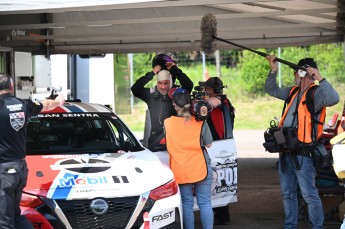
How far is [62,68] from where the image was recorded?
16312 mm

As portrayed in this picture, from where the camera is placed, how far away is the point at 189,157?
7.22 m

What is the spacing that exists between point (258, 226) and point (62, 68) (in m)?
8.74

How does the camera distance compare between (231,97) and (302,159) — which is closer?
(302,159)

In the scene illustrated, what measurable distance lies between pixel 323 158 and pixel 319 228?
28.6 inches

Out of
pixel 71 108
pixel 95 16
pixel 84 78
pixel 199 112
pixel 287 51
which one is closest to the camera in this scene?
pixel 199 112

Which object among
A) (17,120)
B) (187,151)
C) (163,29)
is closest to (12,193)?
(17,120)

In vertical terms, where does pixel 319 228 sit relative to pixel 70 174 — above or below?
below

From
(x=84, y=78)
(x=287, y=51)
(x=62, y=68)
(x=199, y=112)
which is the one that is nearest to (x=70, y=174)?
(x=199, y=112)

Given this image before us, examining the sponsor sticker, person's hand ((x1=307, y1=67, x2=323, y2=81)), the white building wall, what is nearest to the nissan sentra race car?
the sponsor sticker

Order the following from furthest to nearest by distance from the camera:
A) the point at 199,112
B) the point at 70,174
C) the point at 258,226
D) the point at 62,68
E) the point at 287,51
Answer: the point at 287,51 → the point at 62,68 → the point at 258,226 → the point at 199,112 → the point at 70,174

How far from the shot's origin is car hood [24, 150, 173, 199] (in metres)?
6.32

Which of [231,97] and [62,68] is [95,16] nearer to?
[62,68]

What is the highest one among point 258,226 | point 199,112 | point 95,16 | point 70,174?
point 95,16

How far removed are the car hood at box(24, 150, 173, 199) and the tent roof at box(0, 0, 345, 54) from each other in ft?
12.8
